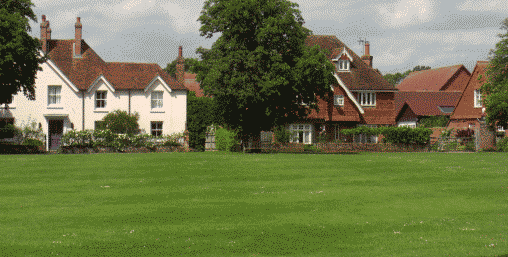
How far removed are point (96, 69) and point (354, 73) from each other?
2849 cm

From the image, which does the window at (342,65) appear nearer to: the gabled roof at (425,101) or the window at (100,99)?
the gabled roof at (425,101)

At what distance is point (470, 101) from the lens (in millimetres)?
58406

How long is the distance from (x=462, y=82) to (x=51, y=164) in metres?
70.7

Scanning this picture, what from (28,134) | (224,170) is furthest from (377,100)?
(224,170)

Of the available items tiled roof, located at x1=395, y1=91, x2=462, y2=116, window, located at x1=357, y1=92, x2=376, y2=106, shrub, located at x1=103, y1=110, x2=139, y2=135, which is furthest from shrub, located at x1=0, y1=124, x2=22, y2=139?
tiled roof, located at x1=395, y1=91, x2=462, y2=116

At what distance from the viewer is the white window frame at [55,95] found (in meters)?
49.1

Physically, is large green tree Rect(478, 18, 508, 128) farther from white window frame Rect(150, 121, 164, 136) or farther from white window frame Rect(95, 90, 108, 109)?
white window frame Rect(95, 90, 108, 109)

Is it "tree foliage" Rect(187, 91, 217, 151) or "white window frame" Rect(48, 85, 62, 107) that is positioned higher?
"white window frame" Rect(48, 85, 62, 107)

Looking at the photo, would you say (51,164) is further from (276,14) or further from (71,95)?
(71,95)

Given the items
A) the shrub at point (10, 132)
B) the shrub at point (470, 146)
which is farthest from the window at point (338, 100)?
the shrub at point (10, 132)

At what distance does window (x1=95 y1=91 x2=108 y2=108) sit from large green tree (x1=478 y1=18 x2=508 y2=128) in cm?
3464

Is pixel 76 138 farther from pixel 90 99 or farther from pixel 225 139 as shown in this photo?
pixel 225 139

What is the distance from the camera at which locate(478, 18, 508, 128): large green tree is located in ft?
148

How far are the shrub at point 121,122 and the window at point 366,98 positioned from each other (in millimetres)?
25638
